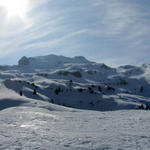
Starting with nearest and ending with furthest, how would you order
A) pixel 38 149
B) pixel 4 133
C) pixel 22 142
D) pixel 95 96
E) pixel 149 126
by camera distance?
A: pixel 38 149 < pixel 22 142 < pixel 4 133 < pixel 149 126 < pixel 95 96

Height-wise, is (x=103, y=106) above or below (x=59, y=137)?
below

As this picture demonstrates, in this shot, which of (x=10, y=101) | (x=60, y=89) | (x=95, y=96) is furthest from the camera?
(x=60, y=89)

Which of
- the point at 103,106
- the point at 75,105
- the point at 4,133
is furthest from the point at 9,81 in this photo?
the point at 4,133

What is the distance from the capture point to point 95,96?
10388cm

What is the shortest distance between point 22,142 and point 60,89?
106548 mm

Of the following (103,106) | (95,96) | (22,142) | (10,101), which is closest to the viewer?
(22,142)

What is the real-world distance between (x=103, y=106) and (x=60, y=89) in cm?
3834

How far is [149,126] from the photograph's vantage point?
612 inches

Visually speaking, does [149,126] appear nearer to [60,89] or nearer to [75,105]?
[75,105]

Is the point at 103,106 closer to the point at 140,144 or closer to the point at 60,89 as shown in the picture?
the point at 60,89

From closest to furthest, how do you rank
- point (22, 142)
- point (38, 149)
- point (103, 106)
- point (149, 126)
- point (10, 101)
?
point (38, 149) → point (22, 142) → point (149, 126) → point (10, 101) → point (103, 106)

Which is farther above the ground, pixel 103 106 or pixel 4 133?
pixel 4 133

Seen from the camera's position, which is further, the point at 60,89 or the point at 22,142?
the point at 60,89

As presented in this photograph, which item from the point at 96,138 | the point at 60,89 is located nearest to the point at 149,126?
the point at 96,138
